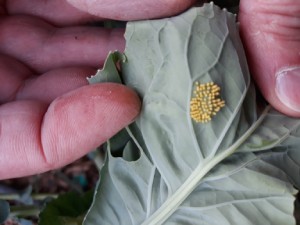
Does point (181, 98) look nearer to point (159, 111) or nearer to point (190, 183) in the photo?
point (159, 111)

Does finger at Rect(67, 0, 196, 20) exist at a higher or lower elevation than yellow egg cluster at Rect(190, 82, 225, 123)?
higher

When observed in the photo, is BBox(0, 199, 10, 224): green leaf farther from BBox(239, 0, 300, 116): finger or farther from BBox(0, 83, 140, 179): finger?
BBox(239, 0, 300, 116): finger

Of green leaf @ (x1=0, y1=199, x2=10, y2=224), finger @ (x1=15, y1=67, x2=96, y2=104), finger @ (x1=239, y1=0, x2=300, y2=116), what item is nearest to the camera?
finger @ (x1=239, y1=0, x2=300, y2=116)

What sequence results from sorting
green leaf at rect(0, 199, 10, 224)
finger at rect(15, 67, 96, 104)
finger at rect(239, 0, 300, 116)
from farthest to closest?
green leaf at rect(0, 199, 10, 224)
finger at rect(15, 67, 96, 104)
finger at rect(239, 0, 300, 116)

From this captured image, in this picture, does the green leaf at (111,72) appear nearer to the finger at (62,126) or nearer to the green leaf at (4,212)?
the finger at (62,126)

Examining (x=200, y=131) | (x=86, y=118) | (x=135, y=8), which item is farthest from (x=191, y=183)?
(x=135, y=8)

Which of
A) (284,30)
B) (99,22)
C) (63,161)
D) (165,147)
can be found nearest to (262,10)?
(284,30)

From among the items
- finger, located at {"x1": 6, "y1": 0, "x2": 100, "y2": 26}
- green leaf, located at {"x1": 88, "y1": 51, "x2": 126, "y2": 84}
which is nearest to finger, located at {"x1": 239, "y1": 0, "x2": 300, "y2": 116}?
green leaf, located at {"x1": 88, "y1": 51, "x2": 126, "y2": 84}
